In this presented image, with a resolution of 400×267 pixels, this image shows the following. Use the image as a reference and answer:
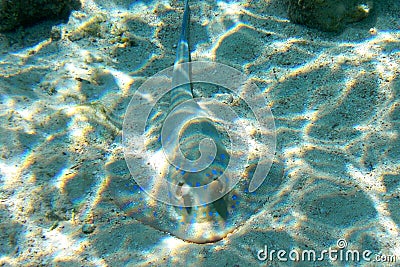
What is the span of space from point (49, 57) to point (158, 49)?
4.71ft

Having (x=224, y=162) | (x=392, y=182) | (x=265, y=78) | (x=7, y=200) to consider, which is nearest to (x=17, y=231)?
(x=7, y=200)

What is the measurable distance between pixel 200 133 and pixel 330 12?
239cm

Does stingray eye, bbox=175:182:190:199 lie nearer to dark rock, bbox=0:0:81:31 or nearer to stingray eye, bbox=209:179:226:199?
stingray eye, bbox=209:179:226:199

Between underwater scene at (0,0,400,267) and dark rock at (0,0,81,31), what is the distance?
0.8 inches

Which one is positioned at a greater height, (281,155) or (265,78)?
(265,78)

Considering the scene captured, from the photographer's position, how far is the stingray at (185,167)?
276 cm

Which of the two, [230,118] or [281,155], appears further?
[230,118]

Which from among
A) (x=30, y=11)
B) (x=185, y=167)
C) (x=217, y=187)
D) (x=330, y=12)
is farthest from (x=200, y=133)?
(x=30, y=11)

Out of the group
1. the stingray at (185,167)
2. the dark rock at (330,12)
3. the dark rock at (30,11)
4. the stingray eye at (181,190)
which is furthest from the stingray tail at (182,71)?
the dark rock at (30,11)

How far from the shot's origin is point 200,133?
318 cm

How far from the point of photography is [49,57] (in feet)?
13.7

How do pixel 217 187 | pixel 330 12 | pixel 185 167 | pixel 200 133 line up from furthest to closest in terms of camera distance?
pixel 330 12
pixel 200 133
pixel 185 167
pixel 217 187

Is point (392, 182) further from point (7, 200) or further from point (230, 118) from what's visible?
point (7, 200)

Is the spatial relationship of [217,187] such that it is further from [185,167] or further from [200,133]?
[200,133]
